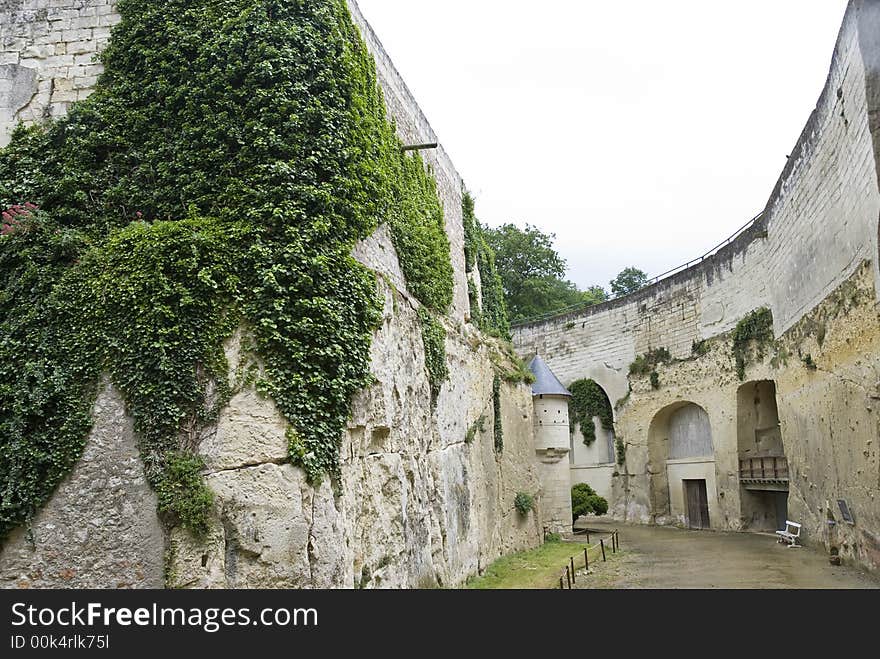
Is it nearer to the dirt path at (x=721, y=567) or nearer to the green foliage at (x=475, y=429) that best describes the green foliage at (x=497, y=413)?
the green foliage at (x=475, y=429)

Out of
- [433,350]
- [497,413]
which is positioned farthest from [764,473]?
[433,350]

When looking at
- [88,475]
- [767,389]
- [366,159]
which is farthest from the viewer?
[767,389]

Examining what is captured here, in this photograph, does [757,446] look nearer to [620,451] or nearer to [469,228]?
[620,451]

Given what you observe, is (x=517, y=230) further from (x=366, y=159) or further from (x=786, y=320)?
(x=366, y=159)

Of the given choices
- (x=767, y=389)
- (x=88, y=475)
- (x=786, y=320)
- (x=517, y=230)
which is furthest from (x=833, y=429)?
(x=517, y=230)

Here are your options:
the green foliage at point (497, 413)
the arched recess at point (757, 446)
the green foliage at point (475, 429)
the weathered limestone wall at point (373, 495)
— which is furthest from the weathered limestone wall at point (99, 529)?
the arched recess at point (757, 446)

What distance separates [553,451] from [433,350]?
26.4ft

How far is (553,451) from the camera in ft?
58.7

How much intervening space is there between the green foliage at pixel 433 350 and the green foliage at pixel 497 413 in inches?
164

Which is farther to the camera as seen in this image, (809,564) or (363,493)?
(809,564)

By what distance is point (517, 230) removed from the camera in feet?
125

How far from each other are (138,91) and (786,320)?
14.6 m

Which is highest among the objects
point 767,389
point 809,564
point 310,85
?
point 310,85

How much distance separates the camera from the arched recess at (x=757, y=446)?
818 inches
